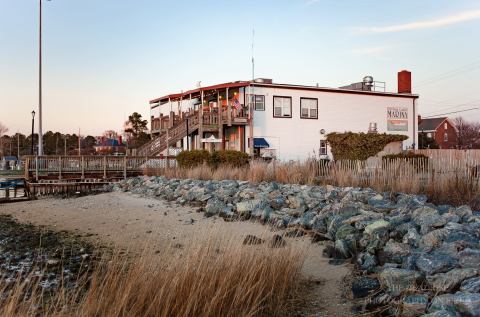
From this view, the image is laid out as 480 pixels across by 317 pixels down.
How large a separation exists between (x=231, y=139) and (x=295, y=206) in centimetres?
2413

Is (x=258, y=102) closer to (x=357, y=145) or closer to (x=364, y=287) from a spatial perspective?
(x=357, y=145)

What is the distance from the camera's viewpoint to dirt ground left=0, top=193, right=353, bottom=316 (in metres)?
6.38

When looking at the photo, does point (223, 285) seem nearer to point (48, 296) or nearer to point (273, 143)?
point (48, 296)

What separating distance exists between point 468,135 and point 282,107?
148 feet

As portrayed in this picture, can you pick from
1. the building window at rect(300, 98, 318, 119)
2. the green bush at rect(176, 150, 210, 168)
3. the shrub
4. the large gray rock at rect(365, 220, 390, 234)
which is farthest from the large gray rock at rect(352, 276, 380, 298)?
the building window at rect(300, 98, 318, 119)

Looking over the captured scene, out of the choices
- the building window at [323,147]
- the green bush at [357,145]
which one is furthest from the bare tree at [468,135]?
the green bush at [357,145]

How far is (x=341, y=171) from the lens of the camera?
16.0m

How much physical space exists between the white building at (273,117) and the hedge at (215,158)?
6095mm

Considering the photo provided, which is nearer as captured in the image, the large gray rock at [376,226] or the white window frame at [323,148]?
the large gray rock at [376,226]

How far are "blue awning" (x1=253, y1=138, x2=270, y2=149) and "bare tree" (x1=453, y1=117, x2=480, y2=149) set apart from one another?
41828 millimetres

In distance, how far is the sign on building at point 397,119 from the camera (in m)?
41.0

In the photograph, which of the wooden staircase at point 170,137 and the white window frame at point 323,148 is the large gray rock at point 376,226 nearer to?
the wooden staircase at point 170,137

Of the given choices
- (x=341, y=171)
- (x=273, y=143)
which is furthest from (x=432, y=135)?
(x=341, y=171)

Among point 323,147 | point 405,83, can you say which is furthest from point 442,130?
point 323,147
